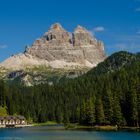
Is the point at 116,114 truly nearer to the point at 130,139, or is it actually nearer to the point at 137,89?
the point at 137,89

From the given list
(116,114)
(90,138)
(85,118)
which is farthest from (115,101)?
(90,138)

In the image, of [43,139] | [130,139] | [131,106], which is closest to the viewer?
[130,139]

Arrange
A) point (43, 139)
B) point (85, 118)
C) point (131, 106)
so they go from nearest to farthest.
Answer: point (43, 139) < point (131, 106) < point (85, 118)

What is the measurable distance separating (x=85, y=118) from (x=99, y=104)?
14851 millimetres

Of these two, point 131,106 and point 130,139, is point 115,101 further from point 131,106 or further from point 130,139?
point 130,139

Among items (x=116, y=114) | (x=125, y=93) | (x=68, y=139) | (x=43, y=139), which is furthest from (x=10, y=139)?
(x=125, y=93)

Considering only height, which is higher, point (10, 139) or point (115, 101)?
point (115, 101)

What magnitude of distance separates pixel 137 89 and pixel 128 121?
12.6m

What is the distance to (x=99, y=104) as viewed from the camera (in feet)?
569

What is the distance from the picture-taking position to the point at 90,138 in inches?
4562

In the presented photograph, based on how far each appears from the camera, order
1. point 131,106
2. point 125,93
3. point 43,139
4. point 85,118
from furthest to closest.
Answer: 1. point 85,118
2. point 125,93
3. point 131,106
4. point 43,139

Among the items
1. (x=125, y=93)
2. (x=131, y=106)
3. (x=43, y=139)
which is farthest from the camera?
(x=125, y=93)

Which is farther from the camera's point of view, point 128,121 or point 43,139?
point 128,121

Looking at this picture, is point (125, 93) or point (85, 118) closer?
point (125, 93)
